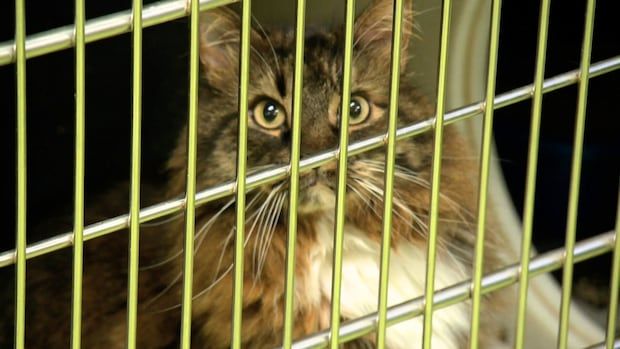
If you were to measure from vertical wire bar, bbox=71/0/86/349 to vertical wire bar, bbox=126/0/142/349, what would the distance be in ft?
0.10

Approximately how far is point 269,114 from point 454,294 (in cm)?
50

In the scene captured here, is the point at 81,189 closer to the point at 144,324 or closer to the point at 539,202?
the point at 144,324

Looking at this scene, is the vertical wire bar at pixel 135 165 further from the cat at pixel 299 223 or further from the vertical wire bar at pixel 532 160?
the cat at pixel 299 223

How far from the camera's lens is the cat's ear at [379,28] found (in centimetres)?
114

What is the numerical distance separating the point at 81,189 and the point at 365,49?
0.65m

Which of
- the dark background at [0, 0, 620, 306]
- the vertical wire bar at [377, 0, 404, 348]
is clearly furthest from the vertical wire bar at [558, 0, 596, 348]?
the dark background at [0, 0, 620, 306]

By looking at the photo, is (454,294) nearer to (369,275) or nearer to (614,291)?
(614,291)

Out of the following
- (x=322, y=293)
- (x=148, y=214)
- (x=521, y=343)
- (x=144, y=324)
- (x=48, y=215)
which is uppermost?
(x=48, y=215)

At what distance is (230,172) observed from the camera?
3.96 ft

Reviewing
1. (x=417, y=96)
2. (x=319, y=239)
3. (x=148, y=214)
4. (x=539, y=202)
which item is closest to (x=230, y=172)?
(x=319, y=239)

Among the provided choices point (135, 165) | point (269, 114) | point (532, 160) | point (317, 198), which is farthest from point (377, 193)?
point (135, 165)

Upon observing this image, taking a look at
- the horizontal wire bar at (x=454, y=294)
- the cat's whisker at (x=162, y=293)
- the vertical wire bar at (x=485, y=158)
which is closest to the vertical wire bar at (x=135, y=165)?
the horizontal wire bar at (x=454, y=294)

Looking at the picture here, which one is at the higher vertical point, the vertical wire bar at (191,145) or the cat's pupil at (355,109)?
the cat's pupil at (355,109)

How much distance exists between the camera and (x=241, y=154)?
2.16 ft
